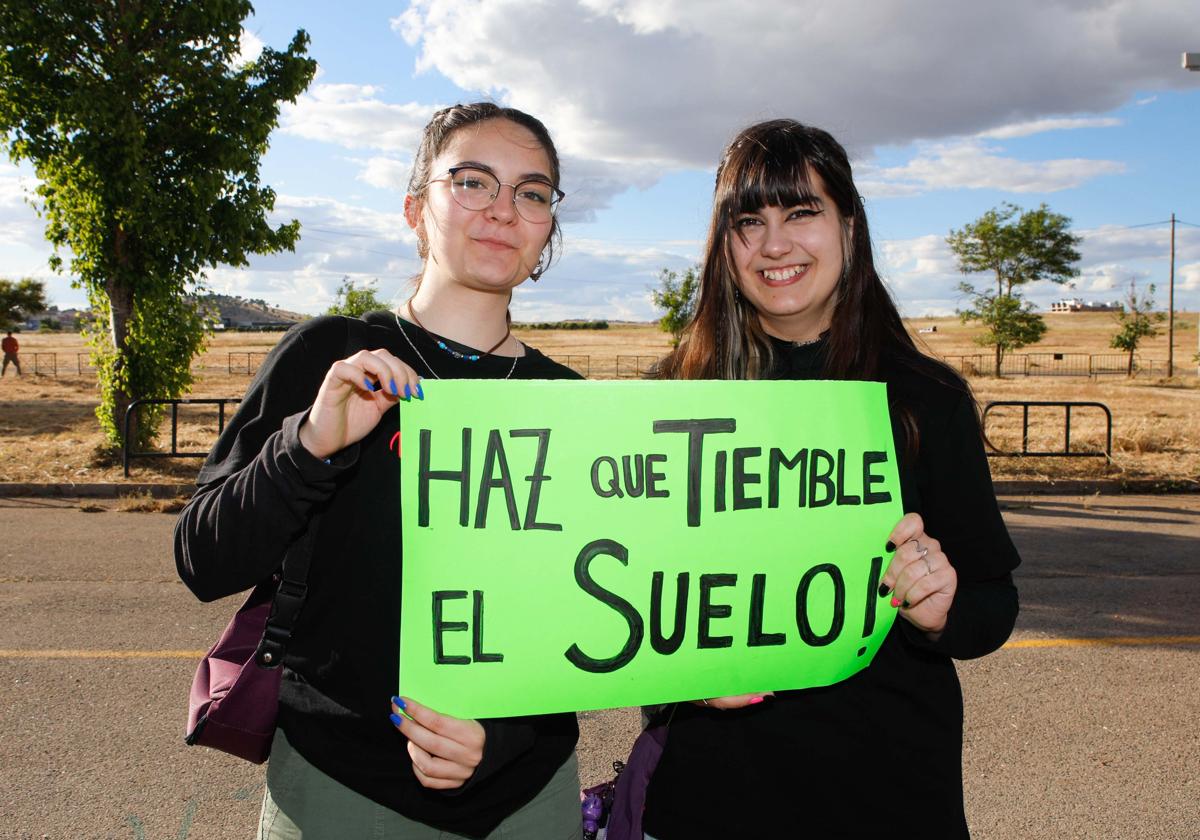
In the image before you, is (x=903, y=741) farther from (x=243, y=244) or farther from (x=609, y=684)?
(x=243, y=244)

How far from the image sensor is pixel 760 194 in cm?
208

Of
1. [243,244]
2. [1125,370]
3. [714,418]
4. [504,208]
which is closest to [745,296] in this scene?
[714,418]

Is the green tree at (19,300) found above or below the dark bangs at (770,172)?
above

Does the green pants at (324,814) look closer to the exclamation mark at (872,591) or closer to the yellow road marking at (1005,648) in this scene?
the exclamation mark at (872,591)

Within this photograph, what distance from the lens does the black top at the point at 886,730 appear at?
185cm

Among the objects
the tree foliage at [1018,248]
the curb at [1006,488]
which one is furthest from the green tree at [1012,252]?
the curb at [1006,488]

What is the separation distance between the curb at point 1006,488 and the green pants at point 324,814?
989 cm

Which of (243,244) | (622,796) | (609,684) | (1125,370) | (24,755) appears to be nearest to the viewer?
(609,684)

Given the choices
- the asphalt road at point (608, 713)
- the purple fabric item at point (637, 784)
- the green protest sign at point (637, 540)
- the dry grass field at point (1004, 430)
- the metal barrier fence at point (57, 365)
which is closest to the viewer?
the green protest sign at point (637, 540)

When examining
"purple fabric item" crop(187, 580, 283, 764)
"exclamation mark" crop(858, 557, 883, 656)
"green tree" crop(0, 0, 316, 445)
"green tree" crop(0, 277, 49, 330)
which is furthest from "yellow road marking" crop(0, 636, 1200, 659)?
"green tree" crop(0, 277, 49, 330)

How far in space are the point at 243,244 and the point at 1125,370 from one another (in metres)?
47.4

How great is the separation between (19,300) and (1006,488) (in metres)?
44.2

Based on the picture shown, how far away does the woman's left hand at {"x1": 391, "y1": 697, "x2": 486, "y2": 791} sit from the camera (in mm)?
1644

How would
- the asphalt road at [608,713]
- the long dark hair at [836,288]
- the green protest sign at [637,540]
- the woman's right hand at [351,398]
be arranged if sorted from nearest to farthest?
the woman's right hand at [351,398] → the green protest sign at [637,540] → the long dark hair at [836,288] → the asphalt road at [608,713]
